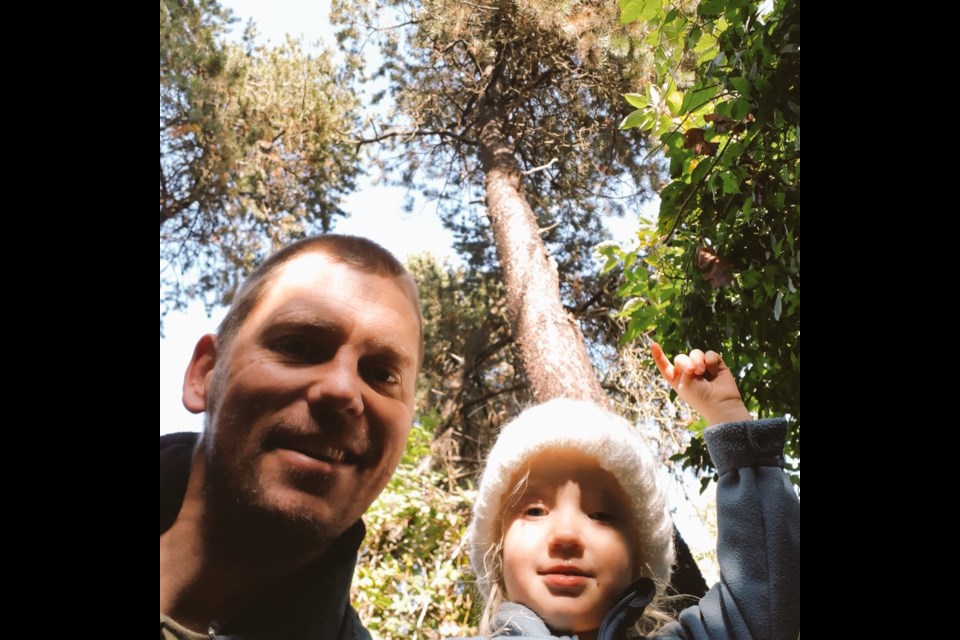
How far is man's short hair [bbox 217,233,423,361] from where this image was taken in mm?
1418

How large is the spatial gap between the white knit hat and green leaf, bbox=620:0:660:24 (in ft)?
2.62

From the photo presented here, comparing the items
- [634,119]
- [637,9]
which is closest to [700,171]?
[634,119]

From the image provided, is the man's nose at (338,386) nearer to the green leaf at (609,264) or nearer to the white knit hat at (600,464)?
the white knit hat at (600,464)

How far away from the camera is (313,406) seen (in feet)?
4.35

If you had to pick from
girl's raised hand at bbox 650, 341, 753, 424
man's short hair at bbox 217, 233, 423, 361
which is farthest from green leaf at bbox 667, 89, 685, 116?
man's short hair at bbox 217, 233, 423, 361

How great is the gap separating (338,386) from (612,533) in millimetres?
504

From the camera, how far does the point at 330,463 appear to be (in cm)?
134

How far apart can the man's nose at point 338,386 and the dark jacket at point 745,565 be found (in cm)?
41

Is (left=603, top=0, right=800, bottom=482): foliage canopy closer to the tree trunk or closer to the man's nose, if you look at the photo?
the tree trunk

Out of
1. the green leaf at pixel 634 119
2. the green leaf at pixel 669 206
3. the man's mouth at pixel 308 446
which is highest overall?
the green leaf at pixel 634 119

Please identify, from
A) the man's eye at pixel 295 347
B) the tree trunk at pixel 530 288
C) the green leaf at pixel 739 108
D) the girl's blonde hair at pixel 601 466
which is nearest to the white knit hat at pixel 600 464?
the girl's blonde hair at pixel 601 466

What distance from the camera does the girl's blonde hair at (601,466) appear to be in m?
1.33
